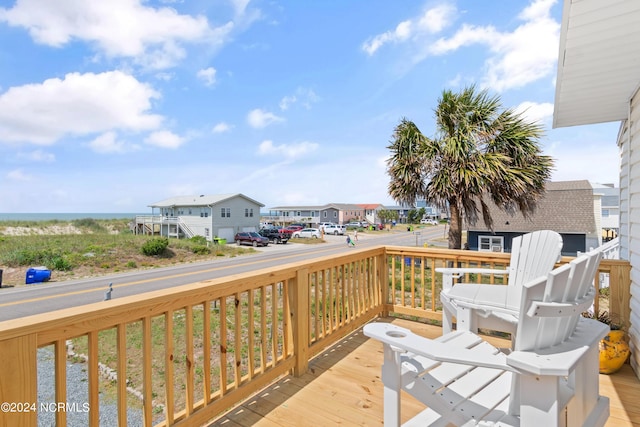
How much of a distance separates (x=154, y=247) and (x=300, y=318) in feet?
50.5

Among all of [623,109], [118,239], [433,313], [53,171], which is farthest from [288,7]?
[53,171]

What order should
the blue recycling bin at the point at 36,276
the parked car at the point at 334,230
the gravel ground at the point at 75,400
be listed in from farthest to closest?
the parked car at the point at 334,230
the blue recycling bin at the point at 36,276
the gravel ground at the point at 75,400

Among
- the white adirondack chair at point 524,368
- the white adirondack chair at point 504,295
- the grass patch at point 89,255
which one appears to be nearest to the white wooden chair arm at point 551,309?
the white adirondack chair at point 524,368

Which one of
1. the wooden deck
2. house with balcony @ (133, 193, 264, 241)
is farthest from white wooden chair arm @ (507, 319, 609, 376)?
house with balcony @ (133, 193, 264, 241)

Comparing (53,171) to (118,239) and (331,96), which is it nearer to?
(118,239)

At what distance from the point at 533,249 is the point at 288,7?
261 inches

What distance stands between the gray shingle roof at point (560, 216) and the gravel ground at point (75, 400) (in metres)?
13.6

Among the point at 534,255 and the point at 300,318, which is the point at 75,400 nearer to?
the point at 300,318

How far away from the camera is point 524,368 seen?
913 mm

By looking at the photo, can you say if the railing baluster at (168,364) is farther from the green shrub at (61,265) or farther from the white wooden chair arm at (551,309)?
the green shrub at (61,265)

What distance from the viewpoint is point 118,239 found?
17.7 metres

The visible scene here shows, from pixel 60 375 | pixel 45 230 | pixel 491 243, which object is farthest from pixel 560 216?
pixel 45 230

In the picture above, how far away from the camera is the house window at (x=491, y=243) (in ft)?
47.6

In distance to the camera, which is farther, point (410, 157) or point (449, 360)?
point (410, 157)
